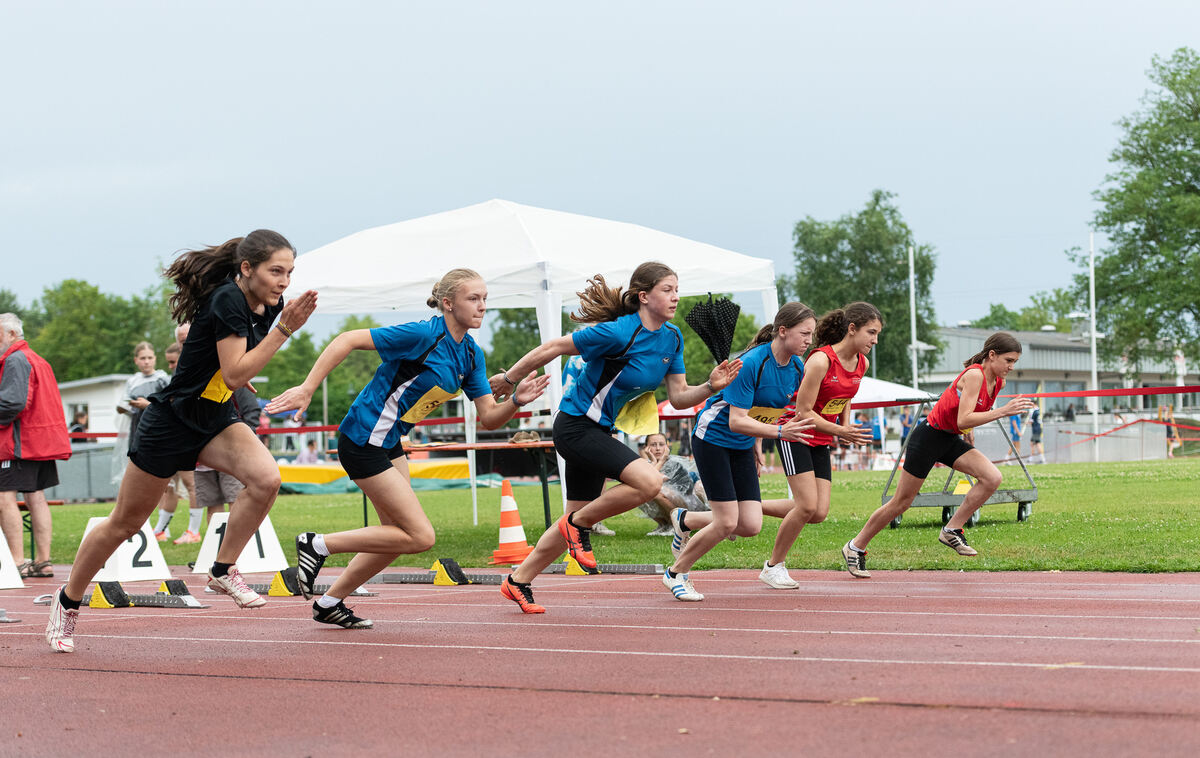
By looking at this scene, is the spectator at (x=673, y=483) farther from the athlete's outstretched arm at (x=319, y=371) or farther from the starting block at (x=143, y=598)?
the athlete's outstretched arm at (x=319, y=371)

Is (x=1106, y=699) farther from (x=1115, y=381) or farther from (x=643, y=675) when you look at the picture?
(x=1115, y=381)

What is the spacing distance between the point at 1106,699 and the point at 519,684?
6.92 feet

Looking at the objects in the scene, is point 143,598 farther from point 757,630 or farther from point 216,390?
point 757,630

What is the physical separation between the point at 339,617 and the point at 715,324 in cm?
291

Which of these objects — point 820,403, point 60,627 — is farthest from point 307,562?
point 820,403

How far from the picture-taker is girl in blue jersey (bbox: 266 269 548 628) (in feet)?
20.7

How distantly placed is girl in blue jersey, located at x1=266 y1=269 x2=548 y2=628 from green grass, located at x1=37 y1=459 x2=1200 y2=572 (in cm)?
412

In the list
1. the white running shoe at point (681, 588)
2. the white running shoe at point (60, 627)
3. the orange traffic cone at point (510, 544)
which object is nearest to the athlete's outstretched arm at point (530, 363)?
the white running shoe at point (681, 588)

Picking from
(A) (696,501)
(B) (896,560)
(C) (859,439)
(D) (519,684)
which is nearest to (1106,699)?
(D) (519,684)

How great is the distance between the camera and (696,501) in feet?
41.0

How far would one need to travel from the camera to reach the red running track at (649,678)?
3885 mm

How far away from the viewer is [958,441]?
372 inches

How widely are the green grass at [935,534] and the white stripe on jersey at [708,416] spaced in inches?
88.5

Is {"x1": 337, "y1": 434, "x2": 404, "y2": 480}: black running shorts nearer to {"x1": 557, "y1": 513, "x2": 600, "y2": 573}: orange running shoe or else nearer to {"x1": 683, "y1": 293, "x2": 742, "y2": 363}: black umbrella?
{"x1": 557, "y1": 513, "x2": 600, "y2": 573}: orange running shoe
